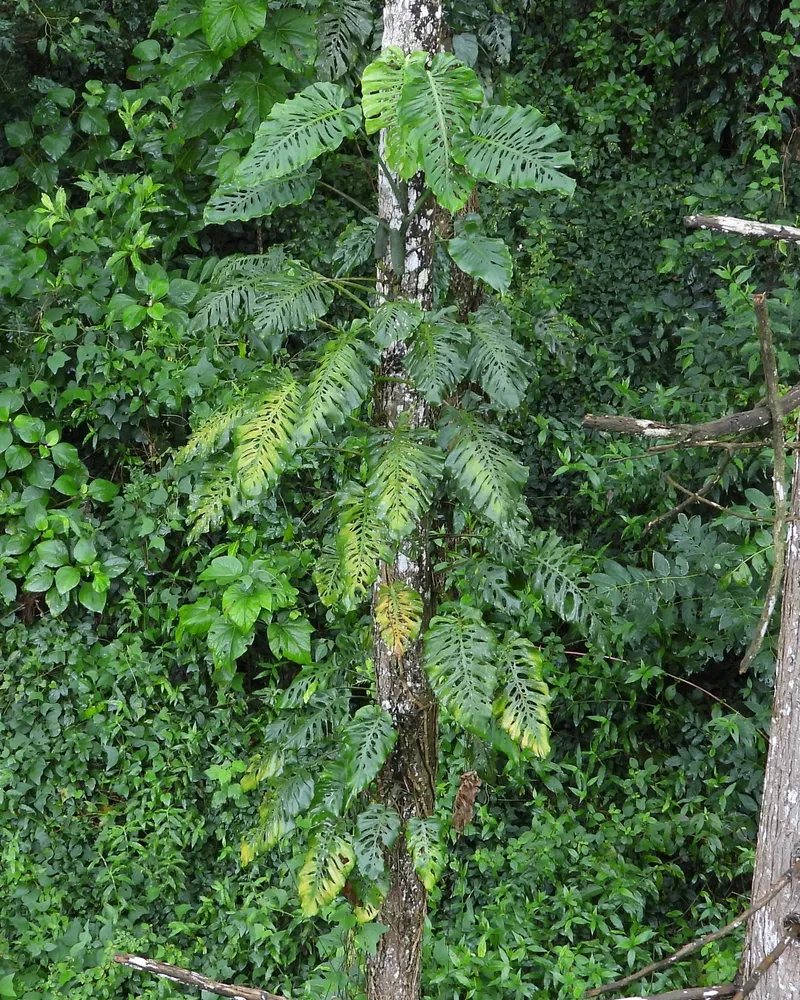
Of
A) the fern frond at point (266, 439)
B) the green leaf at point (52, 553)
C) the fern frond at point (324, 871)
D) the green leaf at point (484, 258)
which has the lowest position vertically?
the green leaf at point (52, 553)

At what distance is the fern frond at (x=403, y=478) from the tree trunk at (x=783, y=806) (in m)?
0.67

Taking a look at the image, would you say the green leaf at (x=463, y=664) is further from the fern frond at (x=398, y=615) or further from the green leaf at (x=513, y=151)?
the green leaf at (x=513, y=151)

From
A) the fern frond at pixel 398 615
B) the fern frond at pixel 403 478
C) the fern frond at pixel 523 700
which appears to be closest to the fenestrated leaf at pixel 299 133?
the fern frond at pixel 403 478

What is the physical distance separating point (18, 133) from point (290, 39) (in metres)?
1.35

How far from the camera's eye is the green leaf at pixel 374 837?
71.9 inches

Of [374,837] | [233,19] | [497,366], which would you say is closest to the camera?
[497,366]

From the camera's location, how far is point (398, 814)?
1.93m

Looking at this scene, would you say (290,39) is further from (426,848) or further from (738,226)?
(426,848)

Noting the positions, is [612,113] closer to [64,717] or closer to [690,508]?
[690,508]

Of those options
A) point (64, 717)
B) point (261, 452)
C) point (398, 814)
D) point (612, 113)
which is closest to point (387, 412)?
point (261, 452)

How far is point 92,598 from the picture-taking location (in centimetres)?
349

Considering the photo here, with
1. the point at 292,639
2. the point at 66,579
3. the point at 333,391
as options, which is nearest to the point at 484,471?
the point at 333,391

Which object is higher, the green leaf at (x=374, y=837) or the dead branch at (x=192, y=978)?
the green leaf at (x=374, y=837)

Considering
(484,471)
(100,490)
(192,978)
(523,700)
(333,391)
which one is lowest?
(100,490)
